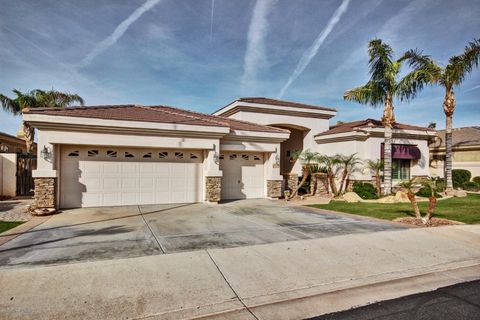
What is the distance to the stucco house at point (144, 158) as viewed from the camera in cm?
1117

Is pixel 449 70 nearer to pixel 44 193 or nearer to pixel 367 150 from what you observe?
pixel 367 150

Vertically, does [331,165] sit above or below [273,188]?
above

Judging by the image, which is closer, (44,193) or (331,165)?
(44,193)

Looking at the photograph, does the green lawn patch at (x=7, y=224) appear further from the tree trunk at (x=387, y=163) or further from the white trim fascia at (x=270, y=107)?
the tree trunk at (x=387, y=163)

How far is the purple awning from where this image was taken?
63.2 feet

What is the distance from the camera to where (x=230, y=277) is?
16.6ft

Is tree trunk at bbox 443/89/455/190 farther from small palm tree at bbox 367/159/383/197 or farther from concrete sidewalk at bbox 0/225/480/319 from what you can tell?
concrete sidewalk at bbox 0/225/480/319

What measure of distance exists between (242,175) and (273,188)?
1881 mm

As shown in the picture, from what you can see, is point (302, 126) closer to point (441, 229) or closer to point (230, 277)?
point (441, 229)

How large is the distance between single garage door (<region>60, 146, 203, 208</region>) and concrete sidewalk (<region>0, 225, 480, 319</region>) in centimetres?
752

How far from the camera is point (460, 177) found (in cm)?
2434

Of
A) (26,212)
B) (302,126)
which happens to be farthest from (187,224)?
(302,126)

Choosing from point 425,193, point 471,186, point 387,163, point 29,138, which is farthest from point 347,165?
point 29,138

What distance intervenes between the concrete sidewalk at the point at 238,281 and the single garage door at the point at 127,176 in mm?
7519
